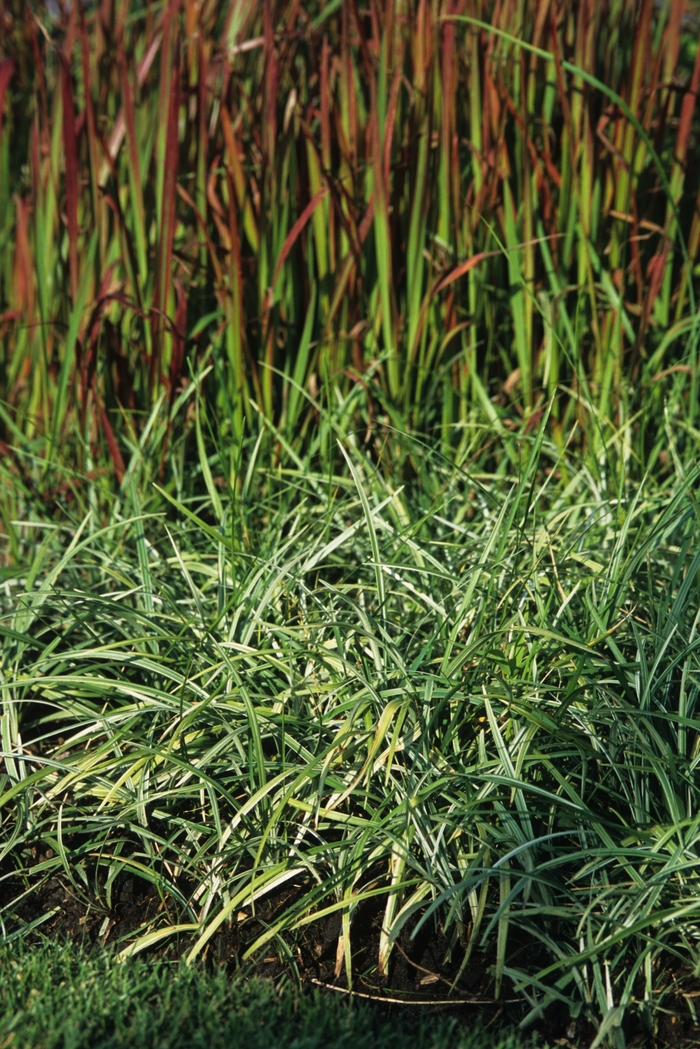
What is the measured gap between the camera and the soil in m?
1.38

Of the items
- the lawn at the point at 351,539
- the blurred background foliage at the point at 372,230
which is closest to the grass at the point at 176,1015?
the lawn at the point at 351,539

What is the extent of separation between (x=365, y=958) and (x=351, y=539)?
919mm

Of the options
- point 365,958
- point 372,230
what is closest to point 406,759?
point 365,958

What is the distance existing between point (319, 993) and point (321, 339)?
1687 millimetres

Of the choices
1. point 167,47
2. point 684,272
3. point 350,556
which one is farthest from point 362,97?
point 350,556

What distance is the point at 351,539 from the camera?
6.99 feet

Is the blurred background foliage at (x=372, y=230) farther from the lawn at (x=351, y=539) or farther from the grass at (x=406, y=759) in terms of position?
the grass at (x=406, y=759)

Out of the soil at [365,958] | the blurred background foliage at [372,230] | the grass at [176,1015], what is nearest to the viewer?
the grass at [176,1015]

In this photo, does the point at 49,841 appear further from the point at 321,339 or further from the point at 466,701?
the point at 321,339

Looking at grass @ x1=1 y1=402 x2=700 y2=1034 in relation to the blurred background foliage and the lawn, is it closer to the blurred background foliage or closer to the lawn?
the lawn

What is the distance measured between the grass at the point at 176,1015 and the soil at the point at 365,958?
0.16 ft

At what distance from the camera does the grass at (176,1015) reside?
4.20 ft

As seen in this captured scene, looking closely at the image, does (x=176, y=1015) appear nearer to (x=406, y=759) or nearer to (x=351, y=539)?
(x=406, y=759)

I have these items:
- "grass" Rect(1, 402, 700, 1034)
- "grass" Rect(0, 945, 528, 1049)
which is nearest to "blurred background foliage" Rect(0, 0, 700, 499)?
"grass" Rect(1, 402, 700, 1034)
